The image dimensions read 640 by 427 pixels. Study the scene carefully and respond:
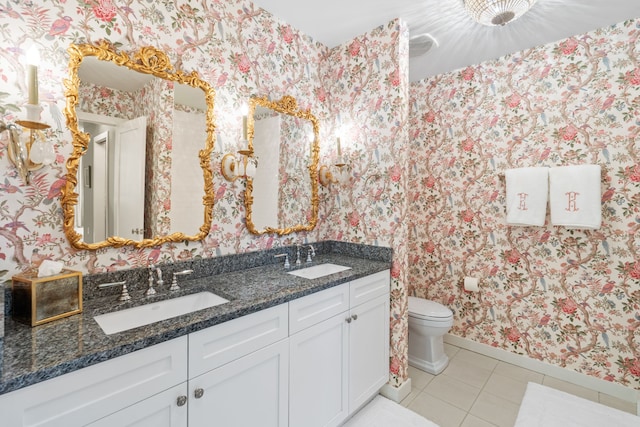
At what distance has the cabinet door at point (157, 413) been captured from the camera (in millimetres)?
898

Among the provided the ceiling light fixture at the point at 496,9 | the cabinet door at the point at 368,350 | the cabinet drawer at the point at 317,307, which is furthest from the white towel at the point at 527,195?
the cabinet drawer at the point at 317,307

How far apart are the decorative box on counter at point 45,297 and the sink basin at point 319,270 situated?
1113 mm

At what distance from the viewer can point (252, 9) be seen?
1.89m

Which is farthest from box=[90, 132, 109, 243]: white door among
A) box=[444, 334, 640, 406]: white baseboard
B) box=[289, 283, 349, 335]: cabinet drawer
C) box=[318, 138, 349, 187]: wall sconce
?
box=[444, 334, 640, 406]: white baseboard

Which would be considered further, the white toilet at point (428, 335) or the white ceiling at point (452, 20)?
the white toilet at point (428, 335)

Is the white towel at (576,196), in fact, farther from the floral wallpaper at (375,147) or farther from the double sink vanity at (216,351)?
the double sink vanity at (216,351)

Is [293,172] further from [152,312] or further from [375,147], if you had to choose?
[152,312]

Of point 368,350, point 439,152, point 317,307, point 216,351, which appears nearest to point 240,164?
point 317,307

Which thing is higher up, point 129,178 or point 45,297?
point 129,178

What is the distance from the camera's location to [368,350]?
6.18 feet

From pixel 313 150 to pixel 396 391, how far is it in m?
1.81

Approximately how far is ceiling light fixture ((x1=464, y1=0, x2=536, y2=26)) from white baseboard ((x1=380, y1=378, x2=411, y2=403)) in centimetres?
235

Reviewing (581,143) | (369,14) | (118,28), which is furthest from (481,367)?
(118,28)

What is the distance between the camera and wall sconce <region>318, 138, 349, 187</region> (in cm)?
223
